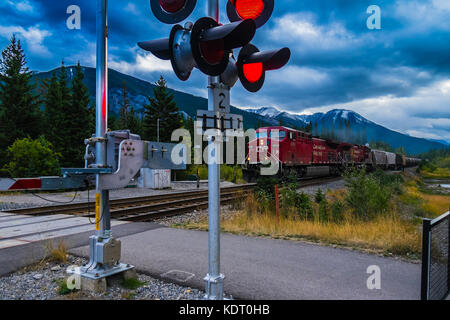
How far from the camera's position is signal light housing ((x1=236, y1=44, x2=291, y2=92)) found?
325cm

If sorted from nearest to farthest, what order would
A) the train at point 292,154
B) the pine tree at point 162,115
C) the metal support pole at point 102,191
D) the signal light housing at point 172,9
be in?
the signal light housing at point 172,9 → the metal support pole at point 102,191 → the train at point 292,154 → the pine tree at point 162,115

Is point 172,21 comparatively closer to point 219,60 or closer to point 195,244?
point 219,60

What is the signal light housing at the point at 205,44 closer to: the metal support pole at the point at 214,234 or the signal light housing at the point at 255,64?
the signal light housing at the point at 255,64

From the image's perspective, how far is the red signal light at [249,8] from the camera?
11.0ft

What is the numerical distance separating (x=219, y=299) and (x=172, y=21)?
2.86 meters

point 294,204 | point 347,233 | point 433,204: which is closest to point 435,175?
point 433,204

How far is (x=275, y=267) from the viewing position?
4.80 metres

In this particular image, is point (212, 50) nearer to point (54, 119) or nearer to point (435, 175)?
point (54, 119)

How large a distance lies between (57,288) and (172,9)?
368 centimetres

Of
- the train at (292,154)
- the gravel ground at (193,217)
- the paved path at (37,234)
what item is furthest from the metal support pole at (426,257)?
the train at (292,154)

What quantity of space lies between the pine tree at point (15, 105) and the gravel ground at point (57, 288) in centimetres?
3060

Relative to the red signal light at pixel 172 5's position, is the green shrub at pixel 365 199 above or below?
below

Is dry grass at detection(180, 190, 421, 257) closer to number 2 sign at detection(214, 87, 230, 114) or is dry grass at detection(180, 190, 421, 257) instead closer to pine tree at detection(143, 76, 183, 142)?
number 2 sign at detection(214, 87, 230, 114)

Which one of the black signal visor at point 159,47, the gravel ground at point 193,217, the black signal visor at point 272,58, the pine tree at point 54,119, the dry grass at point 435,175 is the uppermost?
the pine tree at point 54,119
